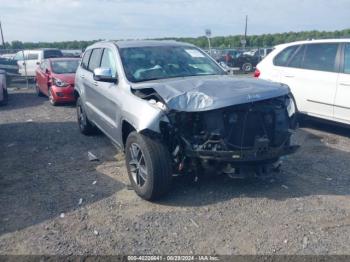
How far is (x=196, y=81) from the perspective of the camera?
15.4 ft

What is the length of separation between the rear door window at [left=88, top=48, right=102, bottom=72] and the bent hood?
199 centimetres

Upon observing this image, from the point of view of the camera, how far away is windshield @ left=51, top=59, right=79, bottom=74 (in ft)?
40.7

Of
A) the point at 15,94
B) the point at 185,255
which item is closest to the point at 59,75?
the point at 15,94

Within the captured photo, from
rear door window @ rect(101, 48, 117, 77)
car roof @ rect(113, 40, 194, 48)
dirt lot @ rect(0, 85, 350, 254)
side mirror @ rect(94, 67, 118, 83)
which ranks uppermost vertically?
car roof @ rect(113, 40, 194, 48)

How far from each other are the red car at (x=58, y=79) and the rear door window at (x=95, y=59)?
5033 mm

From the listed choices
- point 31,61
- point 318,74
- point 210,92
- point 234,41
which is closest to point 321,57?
point 318,74

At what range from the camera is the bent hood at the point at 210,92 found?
161 inches

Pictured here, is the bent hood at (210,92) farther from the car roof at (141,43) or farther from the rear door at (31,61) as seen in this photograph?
the rear door at (31,61)

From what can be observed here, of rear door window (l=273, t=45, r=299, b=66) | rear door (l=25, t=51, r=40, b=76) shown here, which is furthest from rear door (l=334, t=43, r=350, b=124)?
rear door (l=25, t=51, r=40, b=76)

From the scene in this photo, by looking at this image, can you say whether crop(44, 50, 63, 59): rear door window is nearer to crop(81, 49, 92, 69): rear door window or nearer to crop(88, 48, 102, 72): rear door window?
crop(81, 49, 92, 69): rear door window

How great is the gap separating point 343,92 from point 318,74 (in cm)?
69

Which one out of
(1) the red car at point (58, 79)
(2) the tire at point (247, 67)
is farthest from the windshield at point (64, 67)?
(2) the tire at point (247, 67)

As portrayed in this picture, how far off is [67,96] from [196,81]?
802cm

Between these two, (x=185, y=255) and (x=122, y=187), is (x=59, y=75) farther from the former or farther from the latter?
(x=185, y=255)
